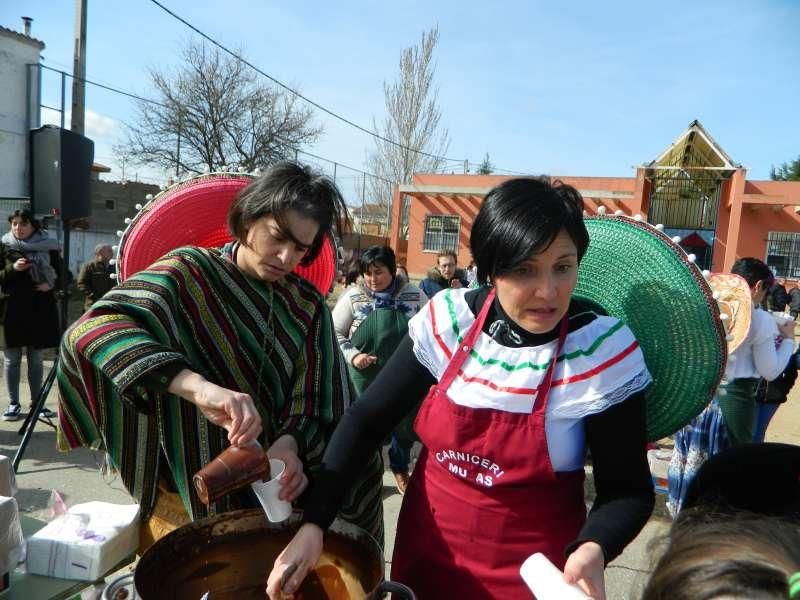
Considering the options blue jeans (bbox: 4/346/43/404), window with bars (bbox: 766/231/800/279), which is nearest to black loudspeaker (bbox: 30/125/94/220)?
blue jeans (bbox: 4/346/43/404)

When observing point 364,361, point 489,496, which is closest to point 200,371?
point 489,496

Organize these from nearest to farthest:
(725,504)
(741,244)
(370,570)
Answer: (725,504) < (370,570) < (741,244)

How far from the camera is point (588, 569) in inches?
38.0

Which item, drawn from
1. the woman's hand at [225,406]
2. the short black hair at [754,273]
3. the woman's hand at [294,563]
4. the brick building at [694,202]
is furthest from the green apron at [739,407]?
the brick building at [694,202]

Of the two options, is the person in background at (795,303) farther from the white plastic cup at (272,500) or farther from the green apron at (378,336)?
the white plastic cup at (272,500)

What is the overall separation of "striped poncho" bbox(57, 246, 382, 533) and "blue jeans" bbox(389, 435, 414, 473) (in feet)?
7.92

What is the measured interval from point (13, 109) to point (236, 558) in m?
18.2

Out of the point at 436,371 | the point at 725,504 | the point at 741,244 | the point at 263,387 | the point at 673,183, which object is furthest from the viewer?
the point at 673,183

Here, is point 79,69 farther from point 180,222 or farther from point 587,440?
point 587,440

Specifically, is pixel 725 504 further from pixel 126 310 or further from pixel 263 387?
pixel 126 310

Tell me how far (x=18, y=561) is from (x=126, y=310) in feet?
2.12

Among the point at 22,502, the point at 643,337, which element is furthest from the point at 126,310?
the point at 22,502

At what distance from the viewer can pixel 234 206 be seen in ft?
5.01

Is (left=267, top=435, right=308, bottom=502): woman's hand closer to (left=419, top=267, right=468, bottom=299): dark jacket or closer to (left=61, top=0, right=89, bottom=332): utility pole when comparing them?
(left=419, top=267, right=468, bottom=299): dark jacket
